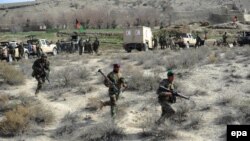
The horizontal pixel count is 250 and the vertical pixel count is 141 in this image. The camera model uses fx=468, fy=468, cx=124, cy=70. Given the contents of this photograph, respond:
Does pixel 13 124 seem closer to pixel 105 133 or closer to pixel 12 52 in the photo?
pixel 105 133

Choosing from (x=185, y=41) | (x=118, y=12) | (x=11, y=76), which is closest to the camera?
(x=11, y=76)

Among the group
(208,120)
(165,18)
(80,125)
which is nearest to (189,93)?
(208,120)

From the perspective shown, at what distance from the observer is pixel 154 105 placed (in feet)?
47.8

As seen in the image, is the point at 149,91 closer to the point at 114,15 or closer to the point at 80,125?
the point at 80,125

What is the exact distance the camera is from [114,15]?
10175 cm

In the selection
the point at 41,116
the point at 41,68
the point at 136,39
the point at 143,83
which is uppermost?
the point at 41,68

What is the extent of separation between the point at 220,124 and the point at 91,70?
415 inches

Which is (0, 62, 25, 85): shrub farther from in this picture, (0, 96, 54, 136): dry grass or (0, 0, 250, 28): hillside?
(0, 0, 250, 28): hillside

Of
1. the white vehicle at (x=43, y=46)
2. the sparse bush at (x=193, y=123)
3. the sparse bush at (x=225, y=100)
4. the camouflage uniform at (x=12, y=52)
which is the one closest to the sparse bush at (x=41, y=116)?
the sparse bush at (x=193, y=123)

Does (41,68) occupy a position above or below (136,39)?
above

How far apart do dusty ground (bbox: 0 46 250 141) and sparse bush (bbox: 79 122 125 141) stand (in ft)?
0.32

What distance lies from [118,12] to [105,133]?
9889 centimetres

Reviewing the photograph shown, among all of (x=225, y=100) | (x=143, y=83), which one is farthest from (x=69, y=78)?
(x=225, y=100)

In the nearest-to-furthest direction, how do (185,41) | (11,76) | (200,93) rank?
(200,93), (11,76), (185,41)
